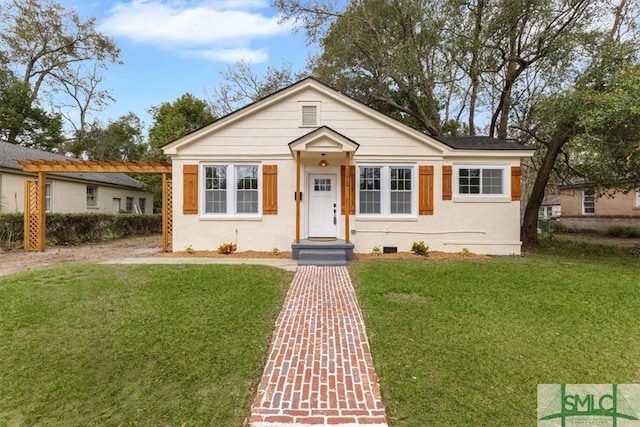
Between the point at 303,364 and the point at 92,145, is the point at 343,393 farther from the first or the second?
the point at 92,145

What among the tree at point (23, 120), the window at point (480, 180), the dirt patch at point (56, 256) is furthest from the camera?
the tree at point (23, 120)

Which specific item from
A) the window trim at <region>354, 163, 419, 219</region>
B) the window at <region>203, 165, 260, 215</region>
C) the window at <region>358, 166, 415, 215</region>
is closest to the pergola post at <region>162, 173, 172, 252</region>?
the window at <region>203, 165, 260, 215</region>

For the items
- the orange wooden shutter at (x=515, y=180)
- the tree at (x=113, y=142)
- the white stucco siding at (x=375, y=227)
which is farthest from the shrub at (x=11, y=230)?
the tree at (x=113, y=142)

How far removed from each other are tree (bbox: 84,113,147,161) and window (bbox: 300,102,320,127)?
24.4m

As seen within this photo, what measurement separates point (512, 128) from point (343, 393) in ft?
50.8

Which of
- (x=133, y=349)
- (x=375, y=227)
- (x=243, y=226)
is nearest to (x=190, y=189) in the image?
(x=243, y=226)

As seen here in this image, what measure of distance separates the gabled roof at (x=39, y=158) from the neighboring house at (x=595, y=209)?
27612 millimetres

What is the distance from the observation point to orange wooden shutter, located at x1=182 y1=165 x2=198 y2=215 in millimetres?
10188

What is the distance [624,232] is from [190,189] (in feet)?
76.8

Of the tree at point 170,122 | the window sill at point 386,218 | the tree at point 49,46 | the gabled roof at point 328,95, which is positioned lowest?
the window sill at point 386,218

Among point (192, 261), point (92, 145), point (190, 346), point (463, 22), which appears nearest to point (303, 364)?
point (190, 346)

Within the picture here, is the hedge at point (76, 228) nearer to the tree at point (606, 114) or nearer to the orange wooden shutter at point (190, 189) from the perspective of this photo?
the orange wooden shutter at point (190, 189)

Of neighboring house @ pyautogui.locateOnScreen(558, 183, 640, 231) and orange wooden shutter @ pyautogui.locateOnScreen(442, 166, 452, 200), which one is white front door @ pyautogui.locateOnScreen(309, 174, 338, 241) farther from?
neighboring house @ pyautogui.locateOnScreen(558, 183, 640, 231)
